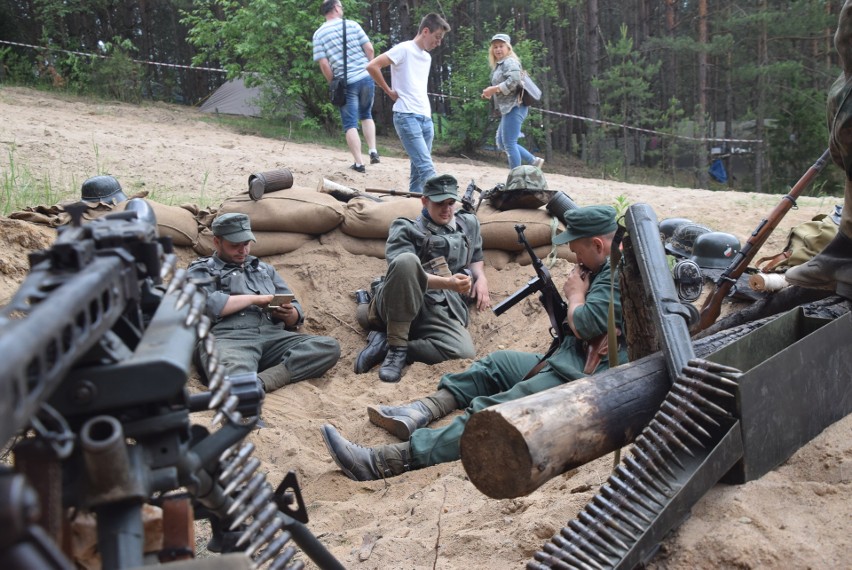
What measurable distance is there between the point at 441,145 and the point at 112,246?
54.2 feet

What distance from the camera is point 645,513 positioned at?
228 cm

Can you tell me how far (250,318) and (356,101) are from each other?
4253mm

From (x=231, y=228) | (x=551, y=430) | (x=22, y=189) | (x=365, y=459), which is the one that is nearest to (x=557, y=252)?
(x=231, y=228)

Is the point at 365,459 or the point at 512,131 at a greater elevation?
the point at 512,131

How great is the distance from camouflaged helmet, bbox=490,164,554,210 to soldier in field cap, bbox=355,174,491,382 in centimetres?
70

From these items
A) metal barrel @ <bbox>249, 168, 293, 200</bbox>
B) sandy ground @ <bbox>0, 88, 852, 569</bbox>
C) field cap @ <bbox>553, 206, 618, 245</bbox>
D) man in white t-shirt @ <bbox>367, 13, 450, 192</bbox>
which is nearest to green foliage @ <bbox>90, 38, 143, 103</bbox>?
sandy ground @ <bbox>0, 88, 852, 569</bbox>

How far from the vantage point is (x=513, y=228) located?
6.76m

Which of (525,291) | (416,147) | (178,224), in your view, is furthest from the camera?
(416,147)

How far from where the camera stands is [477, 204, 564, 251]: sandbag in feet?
22.0

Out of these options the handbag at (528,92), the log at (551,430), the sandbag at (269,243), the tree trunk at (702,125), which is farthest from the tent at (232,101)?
the log at (551,430)

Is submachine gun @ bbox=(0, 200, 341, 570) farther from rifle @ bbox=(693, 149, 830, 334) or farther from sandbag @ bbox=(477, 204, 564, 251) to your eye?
sandbag @ bbox=(477, 204, 564, 251)

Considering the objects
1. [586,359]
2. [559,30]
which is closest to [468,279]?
[586,359]

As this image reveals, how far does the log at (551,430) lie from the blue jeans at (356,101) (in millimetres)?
6879

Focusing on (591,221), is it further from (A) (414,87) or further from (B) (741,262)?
(A) (414,87)
